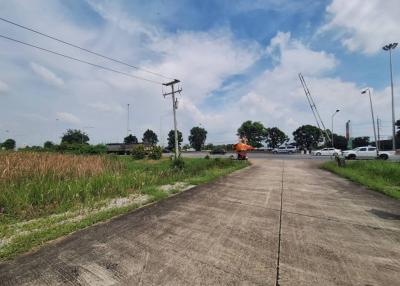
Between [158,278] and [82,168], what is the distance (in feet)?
24.9

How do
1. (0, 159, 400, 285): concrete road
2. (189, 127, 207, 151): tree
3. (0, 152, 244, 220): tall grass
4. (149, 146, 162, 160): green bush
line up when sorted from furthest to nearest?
(189, 127, 207, 151): tree → (149, 146, 162, 160): green bush → (0, 152, 244, 220): tall grass → (0, 159, 400, 285): concrete road

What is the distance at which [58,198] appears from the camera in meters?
6.51

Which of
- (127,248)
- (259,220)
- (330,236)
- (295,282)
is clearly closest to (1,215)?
(127,248)

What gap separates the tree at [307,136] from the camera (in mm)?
80000

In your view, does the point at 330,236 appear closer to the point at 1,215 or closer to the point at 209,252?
the point at 209,252

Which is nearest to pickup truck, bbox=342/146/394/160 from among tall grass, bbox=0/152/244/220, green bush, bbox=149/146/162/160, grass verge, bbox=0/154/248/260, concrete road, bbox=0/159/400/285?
green bush, bbox=149/146/162/160

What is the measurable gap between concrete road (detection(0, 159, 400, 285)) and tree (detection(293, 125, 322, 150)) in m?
80.2

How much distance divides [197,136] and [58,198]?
97.8 m

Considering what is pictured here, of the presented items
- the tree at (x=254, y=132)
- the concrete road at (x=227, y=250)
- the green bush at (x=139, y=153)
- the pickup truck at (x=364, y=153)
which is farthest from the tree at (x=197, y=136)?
the concrete road at (x=227, y=250)

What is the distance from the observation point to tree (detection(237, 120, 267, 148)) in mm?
78938

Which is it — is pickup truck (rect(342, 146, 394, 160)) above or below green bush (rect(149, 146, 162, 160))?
below

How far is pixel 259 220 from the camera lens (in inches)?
202

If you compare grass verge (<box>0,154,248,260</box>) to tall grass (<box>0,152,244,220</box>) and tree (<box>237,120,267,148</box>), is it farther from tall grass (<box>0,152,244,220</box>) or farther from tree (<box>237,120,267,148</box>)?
tree (<box>237,120,267,148</box>)

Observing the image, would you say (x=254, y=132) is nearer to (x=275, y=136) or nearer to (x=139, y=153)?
(x=275, y=136)
